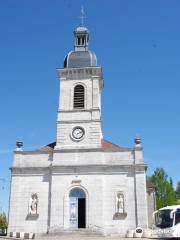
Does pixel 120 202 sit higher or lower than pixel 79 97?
lower

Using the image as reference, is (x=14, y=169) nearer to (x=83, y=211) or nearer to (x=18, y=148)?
(x=18, y=148)

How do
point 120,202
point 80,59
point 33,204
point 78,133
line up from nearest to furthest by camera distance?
point 120,202
point 33,204
point 78,133
point 80,59

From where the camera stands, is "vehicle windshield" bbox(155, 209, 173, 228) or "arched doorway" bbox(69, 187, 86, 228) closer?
"vehicle windshield" bbox(155, 209, 173, 228)

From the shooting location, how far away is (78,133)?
3130 cm

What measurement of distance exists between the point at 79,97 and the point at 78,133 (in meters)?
3.62

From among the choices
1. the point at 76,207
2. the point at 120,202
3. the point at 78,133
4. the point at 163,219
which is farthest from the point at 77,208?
the point at 163,219

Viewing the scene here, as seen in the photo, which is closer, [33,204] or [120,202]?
[120,202]

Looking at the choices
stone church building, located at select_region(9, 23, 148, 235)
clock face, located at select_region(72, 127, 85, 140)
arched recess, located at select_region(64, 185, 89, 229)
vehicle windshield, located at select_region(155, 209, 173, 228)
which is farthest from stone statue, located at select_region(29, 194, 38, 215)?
vehicle windshield, located at select_region(155, 209, 173, 228)

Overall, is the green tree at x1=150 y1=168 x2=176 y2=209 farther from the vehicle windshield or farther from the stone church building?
the vehicle windshield

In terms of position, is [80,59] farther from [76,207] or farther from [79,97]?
[76,207]

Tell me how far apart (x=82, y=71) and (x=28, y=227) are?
580 inches

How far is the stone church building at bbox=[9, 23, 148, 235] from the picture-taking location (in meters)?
28.3

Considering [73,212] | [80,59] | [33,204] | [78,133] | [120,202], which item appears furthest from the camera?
[80,59]

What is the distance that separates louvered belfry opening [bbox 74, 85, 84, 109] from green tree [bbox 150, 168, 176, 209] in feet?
79.6
